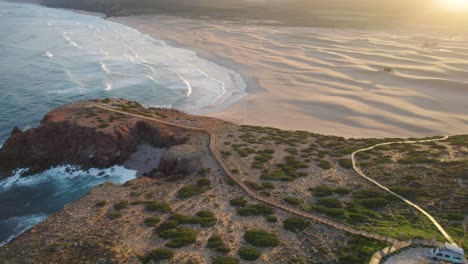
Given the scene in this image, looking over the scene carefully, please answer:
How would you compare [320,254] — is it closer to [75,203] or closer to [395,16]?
[75,203]

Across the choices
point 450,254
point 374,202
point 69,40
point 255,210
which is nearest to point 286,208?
point 255,210

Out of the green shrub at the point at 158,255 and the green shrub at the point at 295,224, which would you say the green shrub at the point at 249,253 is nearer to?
the green shrub at the point at 295,224

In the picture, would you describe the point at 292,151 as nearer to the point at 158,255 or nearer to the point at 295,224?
the point at 295,224

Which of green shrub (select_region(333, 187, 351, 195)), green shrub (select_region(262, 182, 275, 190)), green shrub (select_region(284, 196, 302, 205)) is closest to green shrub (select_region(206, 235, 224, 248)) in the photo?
green shrub (select_region(284, 196, 302, 205))

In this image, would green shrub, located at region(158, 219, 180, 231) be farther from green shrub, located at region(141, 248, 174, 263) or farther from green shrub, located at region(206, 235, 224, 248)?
green shrub, located at region(206, 235, 224, 248)

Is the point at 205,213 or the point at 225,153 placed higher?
the point at 225,153

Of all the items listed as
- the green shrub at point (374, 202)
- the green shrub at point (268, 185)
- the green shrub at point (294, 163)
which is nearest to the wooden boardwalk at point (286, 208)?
the green shrub at point (268, 185)
